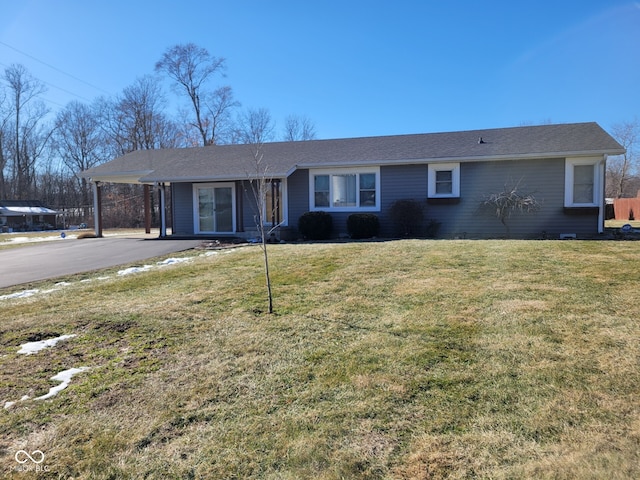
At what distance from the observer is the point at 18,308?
5434mm

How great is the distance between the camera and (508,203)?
519 inches

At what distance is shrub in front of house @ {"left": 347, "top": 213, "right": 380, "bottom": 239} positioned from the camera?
13.5 meters

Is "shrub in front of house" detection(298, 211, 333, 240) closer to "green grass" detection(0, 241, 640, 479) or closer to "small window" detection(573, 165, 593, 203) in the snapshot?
"small window" detection(573, 165, 593, 203)

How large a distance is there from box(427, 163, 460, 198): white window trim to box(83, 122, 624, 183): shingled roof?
0.33 m

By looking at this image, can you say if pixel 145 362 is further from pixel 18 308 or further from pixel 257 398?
pixel 18 308

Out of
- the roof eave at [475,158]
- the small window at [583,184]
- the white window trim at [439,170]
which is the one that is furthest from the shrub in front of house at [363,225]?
the small window at [583,184]

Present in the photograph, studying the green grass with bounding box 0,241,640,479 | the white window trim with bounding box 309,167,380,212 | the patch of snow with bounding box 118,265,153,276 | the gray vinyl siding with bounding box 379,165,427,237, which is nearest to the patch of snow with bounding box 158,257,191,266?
the patch of snow with bounding box 118,265,153,276

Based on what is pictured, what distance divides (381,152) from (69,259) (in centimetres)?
1010

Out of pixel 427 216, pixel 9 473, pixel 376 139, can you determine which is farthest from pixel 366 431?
pixel 376 139

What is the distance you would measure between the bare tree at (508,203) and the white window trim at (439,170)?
98 centimetres

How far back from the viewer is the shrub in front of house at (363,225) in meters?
13.5

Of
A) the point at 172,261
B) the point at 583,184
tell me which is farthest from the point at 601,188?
the point at 172,261

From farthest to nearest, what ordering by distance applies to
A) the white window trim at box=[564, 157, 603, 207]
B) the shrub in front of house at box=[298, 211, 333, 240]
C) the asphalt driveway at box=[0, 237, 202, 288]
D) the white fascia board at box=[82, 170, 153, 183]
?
1. the white fascia board at box=[82, 170, 153, 183]
2. the shrub in front of house at box=[298, 211, 333, 240]
3. the white window trim at box=[564, 157, 603, 207]
4. the asphalt driveway at box=[0, 237, 202, 288]

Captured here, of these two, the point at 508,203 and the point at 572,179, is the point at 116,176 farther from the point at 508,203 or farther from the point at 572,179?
the point at 572,179
